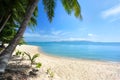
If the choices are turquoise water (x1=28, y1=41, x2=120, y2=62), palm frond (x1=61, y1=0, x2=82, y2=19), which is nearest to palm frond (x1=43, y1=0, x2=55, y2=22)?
palm frond (x1=61, y1=0, x2=82, y2=19)

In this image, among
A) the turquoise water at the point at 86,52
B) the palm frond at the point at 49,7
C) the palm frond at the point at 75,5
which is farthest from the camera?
the turquoise water at the point at 86,52

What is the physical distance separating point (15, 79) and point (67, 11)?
491 cm

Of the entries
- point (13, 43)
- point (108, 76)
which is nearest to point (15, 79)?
point (13, 43)

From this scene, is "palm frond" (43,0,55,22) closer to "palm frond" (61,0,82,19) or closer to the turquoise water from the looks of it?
"palm frond" (61,0,82,19)

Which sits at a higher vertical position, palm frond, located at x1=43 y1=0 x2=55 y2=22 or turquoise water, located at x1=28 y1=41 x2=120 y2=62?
palm frond, located at x1=43 y1=0 x2=55 y2=22

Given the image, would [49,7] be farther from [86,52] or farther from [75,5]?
[86,52]

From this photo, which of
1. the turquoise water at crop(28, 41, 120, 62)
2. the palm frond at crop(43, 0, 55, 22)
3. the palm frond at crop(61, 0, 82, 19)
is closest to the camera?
the palm frond at crop(61, 0, 82, 19)

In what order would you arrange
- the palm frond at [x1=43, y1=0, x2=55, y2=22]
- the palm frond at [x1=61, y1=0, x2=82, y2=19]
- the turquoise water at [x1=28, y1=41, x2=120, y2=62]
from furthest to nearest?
the turquoise water at [x1=28, y1=41, x2=120, y2=62]
the palm frond at [x1=43, y1=0, x2=55, y2=22]
the palm frond at [x1=61, y1=0, x2=82, y2=19]

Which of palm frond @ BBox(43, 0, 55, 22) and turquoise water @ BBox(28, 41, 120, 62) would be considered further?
turquoise water @ BBox(28, 41, 120, 62)

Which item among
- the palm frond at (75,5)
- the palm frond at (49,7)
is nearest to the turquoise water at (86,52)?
the palm frond at (75,5)

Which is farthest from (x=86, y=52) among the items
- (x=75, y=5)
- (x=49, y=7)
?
(x=75, y=5)

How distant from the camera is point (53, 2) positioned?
9.56 m

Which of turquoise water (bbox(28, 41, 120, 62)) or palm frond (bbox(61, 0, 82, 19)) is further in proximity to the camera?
turquoise water (bbox(28, 41, 120, 62))

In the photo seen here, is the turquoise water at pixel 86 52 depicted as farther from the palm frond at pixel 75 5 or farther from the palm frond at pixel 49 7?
the palm frond at pixel 49 7
